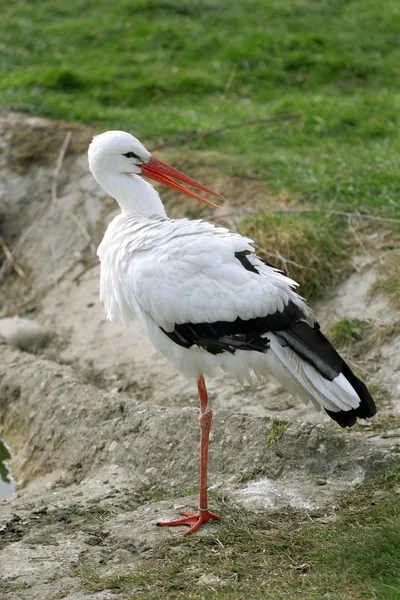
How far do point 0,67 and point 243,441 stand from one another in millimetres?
8389

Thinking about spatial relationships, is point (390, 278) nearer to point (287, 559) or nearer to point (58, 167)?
point (287, 559)

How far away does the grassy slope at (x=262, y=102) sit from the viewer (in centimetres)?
420

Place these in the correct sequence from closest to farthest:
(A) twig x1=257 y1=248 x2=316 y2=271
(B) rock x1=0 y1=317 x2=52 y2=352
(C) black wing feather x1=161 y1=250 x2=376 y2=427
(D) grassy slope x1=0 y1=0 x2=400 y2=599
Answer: (D) grassy slope x1=0 y1=0 x2=400 y2=599, (C) black wing feather x1=161 y1=250 x2=376 y2=427, (A) twig x1=257 y1=248 x2=316 y2=271, (B) rock x1=0 y1=317 x2=52 y2=352

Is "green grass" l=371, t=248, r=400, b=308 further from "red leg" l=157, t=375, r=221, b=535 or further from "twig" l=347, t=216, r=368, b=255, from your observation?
"red leg" l=157, t=375, r=221, b=535

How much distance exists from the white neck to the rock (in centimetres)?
266

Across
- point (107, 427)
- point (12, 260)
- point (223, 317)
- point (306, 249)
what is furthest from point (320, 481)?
point (12, 260)

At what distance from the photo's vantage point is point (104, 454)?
596 cm

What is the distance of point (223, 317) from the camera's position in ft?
15.4

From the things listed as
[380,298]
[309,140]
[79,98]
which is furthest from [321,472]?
[79,98]

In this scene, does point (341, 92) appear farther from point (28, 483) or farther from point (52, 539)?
point (52, 539)

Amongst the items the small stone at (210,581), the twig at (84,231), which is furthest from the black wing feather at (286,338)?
the twig at (84,231)

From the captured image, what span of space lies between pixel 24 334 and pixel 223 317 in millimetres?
3557

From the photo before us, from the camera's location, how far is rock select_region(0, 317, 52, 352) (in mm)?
7805

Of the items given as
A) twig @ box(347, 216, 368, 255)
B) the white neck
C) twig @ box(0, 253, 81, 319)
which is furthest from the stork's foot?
twig @ box(0, 253, 81, 319)
